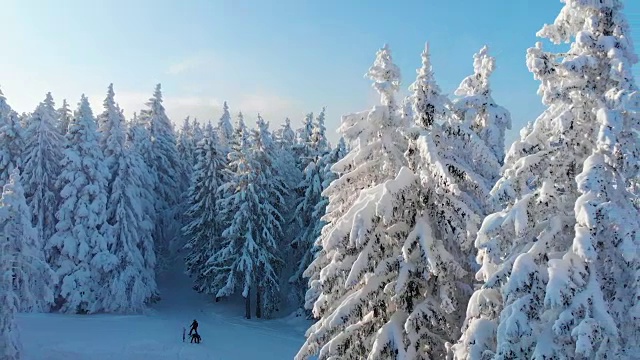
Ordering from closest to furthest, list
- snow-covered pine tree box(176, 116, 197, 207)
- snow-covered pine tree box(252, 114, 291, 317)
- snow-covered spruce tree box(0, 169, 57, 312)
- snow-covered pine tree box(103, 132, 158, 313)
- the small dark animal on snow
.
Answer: snow-covered spruce tree box(0, 169, 57, 312) < the small dark animal on snow < snow-covered pine tree box(103, 132, 158, 313) < snow-covered pine tree box(252, 114, 291, 317) < snow-covered pine tree box(176, 116, 197, 207)

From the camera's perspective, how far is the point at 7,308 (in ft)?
77.6

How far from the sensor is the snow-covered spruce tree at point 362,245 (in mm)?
13867

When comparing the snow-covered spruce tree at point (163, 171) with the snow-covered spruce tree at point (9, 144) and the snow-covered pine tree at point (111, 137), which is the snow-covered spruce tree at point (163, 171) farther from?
the snow-covered spruce tree at point (9, 144)

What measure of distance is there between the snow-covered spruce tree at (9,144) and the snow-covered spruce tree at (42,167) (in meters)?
0.59

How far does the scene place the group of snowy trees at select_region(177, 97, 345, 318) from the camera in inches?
1631

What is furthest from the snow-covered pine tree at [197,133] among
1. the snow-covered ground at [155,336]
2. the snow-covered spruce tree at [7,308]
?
the snow-covered spruce tree at [7,308]

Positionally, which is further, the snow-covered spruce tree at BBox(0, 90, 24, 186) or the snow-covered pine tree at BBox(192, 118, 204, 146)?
the snow-covered pine tree at BBox(192, 118, 204, 146)

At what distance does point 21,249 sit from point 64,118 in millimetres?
26655

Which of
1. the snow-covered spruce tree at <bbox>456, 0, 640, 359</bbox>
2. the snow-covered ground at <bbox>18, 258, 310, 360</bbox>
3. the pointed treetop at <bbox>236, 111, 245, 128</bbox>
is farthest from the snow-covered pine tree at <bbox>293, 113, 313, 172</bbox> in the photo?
the snow-covered spruce tree at <bbox>456, 0, 640, 359</bbox>

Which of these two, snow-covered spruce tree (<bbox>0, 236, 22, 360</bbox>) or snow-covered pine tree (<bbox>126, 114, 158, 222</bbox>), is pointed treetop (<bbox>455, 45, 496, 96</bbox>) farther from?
snow-covered pine tree (<bbox>126, 114, 158, 222</bbox>)

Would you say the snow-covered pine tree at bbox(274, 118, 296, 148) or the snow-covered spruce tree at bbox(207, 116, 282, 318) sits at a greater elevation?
the snow-covered pine tree at bbox(274, 118, 296, 148)

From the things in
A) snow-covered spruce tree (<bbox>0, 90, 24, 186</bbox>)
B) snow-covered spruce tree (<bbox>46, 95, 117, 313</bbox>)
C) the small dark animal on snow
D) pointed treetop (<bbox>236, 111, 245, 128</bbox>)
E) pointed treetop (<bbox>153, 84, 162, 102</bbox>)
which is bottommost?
the small dark animal on snow

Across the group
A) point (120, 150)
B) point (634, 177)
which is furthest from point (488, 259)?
point (120, 150)

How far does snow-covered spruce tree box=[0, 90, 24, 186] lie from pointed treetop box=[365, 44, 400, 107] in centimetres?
3688
